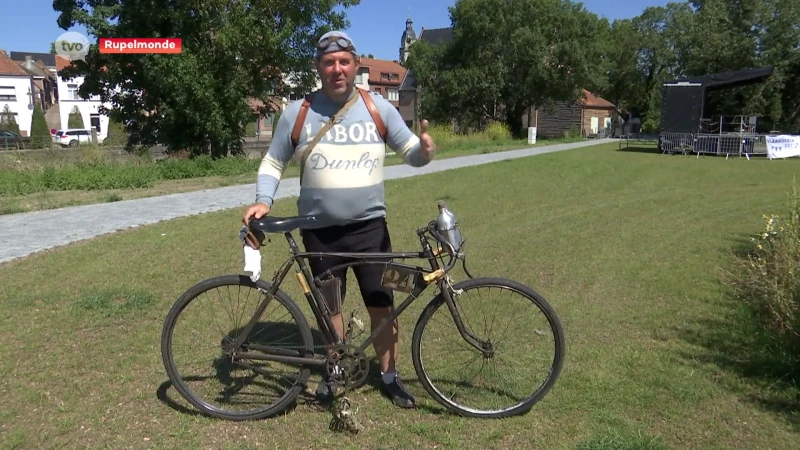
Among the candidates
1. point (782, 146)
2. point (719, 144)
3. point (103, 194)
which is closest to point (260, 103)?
point (103, 194)

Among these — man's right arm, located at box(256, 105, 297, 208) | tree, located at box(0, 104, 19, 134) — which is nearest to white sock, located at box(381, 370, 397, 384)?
man's right arm, located at box(256, 105, 297, 208)

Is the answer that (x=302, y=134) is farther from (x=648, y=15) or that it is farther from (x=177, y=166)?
(x=648, y=15)

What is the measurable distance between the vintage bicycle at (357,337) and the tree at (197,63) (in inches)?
745

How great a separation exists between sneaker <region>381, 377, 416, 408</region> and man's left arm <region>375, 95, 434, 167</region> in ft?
4.26

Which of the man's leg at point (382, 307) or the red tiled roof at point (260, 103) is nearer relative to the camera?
the man's leg at point (382, 307)

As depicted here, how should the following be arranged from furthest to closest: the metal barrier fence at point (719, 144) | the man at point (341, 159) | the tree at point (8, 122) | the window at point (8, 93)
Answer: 1. the window at point (8, 93)
2. the tree at point (8, 122)
3. the metal barrier fence at point (719, 144)
4. the man at point (341, 159)

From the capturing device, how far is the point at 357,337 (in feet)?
10.4

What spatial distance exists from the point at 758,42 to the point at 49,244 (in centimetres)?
4512

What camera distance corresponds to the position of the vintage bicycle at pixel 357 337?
3.03 m

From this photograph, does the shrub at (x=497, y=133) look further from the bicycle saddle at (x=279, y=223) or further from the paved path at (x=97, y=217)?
the bicycle saddle at (x=279, y=223)

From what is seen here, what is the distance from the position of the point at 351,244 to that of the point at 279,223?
1.32ft

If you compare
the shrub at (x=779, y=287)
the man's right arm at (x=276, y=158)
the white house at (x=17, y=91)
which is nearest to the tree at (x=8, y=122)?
the white house at (x=17, y=91)

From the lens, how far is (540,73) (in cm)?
4403

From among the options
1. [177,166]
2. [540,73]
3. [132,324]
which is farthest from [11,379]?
[540,73]
